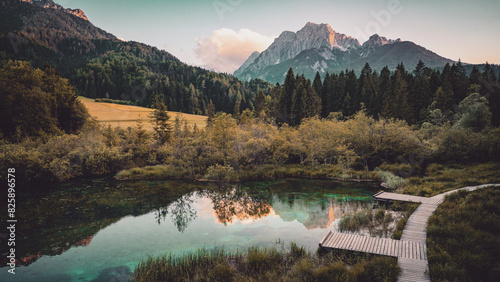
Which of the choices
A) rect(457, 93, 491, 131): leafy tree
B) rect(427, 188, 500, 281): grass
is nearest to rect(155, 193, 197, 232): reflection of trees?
rect(427, 188, 500, 281): grass

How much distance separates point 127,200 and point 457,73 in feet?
299

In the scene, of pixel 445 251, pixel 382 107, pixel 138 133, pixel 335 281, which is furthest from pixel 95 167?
pixel 382 107

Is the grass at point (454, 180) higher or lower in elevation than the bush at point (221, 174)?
higher

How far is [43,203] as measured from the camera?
22.4m

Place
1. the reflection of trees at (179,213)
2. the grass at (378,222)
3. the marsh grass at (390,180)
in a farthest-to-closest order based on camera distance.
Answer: the marsh grass at (390,180)
the reflection of trees at (179,213)
the grass at (378,222)

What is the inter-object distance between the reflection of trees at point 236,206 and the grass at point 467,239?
12.4 m

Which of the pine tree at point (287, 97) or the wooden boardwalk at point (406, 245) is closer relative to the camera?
the wooden boardwalk at point (406, 245)

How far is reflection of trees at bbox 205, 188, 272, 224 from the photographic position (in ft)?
66.9

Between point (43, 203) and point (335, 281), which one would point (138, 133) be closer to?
point (43, 203)

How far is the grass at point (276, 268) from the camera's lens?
9.54 metres

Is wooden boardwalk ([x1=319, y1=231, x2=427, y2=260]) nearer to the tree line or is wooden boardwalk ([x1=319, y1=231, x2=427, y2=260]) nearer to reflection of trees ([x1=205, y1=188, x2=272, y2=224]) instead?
reflection of trees ([x1=205, y1=188, x2=272, y2=224])

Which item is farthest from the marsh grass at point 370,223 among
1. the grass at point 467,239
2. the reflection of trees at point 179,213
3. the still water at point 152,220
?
the reflection of trees at point 179,213

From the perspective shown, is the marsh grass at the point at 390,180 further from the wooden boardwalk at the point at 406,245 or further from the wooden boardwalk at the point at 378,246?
the wooden boardwalk at the point at 378,246

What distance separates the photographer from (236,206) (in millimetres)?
22984
